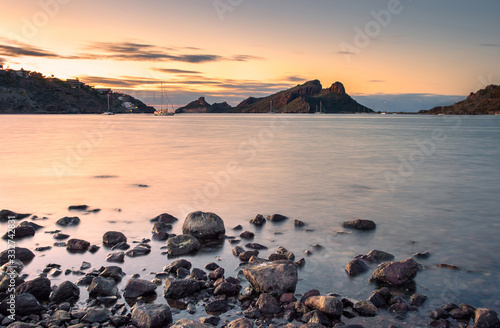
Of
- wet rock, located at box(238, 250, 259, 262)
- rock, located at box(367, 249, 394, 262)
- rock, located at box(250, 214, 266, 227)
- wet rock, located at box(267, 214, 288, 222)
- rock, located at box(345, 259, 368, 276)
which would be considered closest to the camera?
rock, located at box(345, 259, 368, 276)

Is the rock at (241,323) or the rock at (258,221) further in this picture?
the rock at (258,221)

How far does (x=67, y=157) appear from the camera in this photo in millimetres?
35250

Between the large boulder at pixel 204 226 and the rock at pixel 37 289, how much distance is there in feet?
14.8

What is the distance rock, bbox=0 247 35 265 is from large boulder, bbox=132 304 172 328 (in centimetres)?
450

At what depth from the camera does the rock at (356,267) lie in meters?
9.13

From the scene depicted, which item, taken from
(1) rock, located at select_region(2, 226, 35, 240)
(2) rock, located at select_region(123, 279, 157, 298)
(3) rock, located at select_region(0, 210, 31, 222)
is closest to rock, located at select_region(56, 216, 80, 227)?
(1) rock, located at select_region(2, 226, 35, 240)

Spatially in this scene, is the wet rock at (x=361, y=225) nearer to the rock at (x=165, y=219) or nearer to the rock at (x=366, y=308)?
the rock at (x=366, y=308)

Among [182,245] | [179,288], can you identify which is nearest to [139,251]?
[182,245]

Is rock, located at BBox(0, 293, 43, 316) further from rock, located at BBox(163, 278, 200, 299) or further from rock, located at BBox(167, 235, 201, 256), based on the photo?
rock, located at BBox(167, 235, 201, 256)

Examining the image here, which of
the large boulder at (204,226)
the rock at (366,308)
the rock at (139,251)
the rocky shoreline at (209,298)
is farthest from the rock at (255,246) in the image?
the rock at (366,308)

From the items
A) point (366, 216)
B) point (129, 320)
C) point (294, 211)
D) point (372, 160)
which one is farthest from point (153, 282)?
point (372, 160)

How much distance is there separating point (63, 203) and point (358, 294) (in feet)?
43.1

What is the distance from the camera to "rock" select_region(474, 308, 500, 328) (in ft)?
22.2

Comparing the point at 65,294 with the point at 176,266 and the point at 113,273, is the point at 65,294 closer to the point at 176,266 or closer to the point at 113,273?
the point at 113,273
